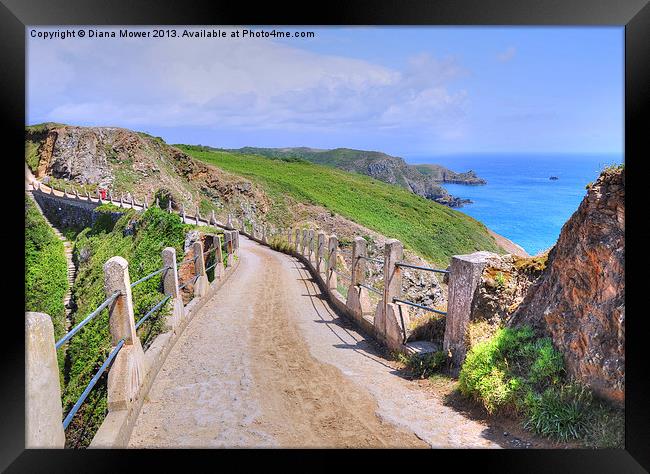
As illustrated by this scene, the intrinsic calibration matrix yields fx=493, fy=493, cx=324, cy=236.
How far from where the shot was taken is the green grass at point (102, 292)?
8.59 metres

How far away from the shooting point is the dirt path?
417 cm

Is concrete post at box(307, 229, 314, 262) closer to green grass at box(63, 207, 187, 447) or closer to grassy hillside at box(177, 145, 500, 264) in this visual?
green grass at box(63, 207, 187, 447)

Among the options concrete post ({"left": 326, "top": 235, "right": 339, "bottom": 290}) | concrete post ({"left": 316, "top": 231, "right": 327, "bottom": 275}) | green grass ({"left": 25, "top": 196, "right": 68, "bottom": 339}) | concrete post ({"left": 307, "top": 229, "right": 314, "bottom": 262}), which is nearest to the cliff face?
green grass ({"left": 25, "top": 196, "right": 68, "bottom": 339})

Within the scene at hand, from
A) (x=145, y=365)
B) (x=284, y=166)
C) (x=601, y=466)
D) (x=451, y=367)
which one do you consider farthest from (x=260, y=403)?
(x=284, y=166)

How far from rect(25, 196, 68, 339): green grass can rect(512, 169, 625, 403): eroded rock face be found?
16.4m

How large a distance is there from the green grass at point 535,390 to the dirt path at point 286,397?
1.11ft

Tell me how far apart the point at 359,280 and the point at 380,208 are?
47843 mm

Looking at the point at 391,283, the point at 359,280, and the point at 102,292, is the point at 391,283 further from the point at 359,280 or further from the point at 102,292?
the point at 102,292

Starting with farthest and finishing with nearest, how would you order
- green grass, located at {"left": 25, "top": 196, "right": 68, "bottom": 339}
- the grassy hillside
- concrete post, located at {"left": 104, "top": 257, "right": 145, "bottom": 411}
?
1. the grassy hillside
2. green grass, located at {"left": 25, "top": 196, "right": 68, "bottom": 339}
3. concrete post, located at {"left": 104, "top": 257, "right": 145, "bottom": 411}

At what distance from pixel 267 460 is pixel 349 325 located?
4.90 metres

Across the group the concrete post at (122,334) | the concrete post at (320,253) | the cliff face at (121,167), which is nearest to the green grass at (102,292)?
the concrete post at (122,334)

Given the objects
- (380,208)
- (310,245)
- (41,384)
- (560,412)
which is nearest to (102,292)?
(310,245)

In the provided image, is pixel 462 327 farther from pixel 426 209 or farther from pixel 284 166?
pixel 284 166
